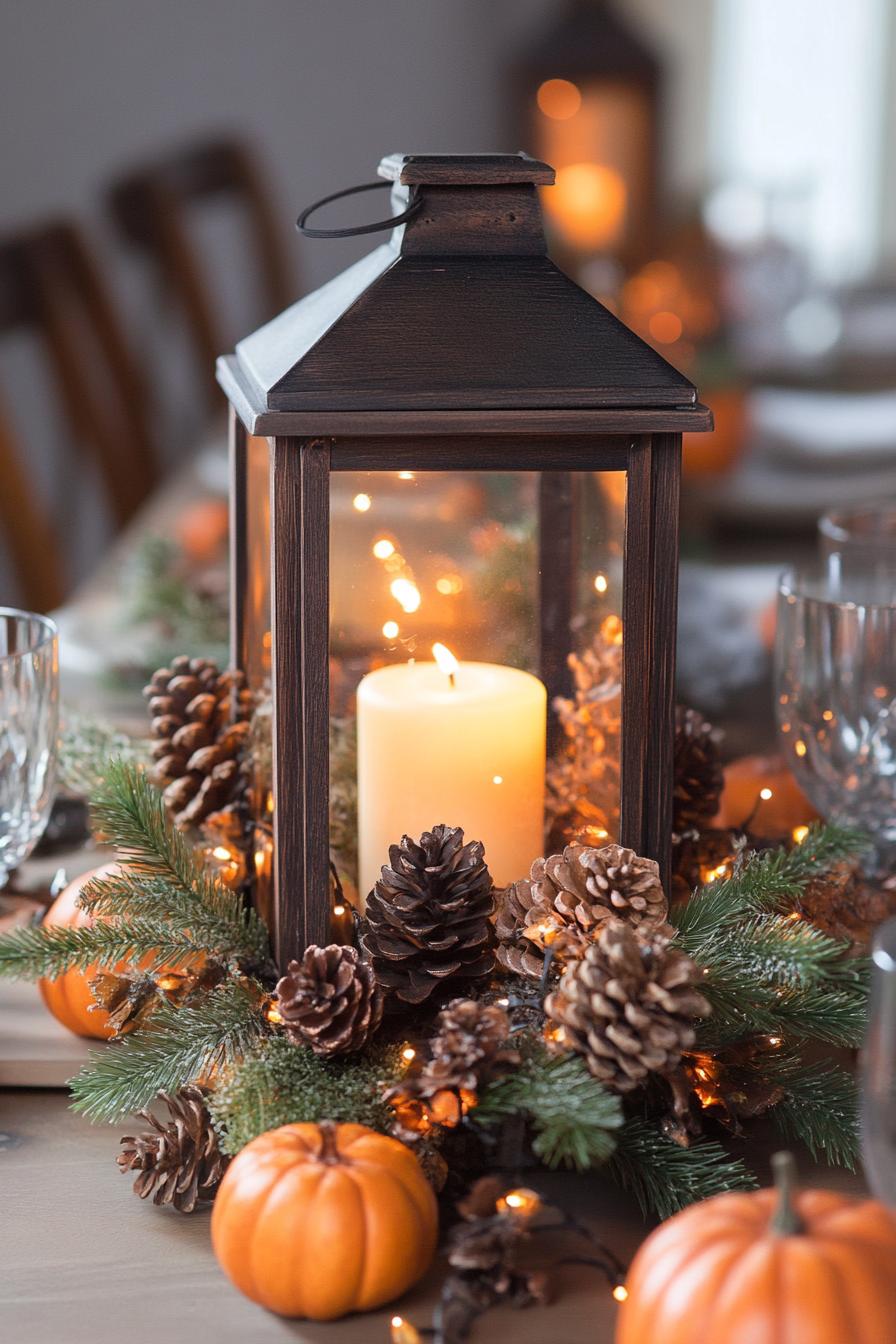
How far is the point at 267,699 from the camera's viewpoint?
0.67 m

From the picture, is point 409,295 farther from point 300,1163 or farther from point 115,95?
point 115,95

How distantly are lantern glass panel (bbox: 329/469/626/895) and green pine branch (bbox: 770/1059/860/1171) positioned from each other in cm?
13

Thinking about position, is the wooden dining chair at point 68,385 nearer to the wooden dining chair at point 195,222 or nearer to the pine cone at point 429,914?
the wooden dining chair at point 195,222

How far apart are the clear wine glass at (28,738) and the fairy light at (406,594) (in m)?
0.21

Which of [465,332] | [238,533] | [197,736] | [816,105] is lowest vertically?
[197,736]

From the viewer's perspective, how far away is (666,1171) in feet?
1.84

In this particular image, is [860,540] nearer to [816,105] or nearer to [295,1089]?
[295,1089]

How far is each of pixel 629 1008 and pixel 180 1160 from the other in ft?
0.62

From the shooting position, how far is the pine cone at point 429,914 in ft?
1.95

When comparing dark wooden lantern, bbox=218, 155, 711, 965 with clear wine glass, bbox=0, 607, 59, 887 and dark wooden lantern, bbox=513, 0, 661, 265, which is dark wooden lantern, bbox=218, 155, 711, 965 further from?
dark wooden lantern, bbox=513, 0, 661, 265

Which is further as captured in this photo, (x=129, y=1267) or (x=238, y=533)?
(x=238, y=533)

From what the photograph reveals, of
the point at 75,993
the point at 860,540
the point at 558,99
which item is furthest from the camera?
the point at 558,99

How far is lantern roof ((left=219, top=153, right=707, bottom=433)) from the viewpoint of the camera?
572 mm

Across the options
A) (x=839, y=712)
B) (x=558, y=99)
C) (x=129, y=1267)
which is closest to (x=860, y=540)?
(x=839, y=712)
